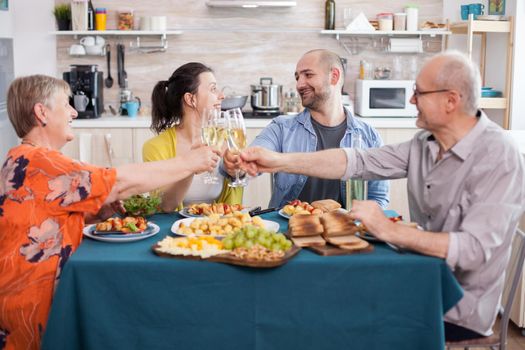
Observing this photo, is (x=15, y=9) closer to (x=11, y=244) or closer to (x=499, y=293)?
(x=11, y=244)

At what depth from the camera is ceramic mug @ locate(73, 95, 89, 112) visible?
5340 millimetres

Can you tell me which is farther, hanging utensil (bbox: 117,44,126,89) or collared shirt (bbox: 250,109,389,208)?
hanging utensil (bbox: 117,44,126,89)

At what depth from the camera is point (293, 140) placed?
3518 millimetres

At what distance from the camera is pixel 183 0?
19.0 ft

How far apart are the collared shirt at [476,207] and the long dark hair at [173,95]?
1291mm

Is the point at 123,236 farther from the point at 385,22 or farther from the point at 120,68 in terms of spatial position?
the point at 385,22

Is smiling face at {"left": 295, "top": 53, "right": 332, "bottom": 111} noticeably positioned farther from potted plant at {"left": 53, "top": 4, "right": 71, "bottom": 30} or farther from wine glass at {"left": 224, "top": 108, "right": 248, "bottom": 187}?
potted plant at {"left": 53, "top": 4, "right": 71, "bottom": 30}

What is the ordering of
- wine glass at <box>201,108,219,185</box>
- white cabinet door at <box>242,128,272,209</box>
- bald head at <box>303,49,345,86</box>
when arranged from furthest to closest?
white cabinet door at <box>242,128,272,209</box> → bald head at <box>303,49,345,86</box> → wine glass at <box>201,108,219,185</box>


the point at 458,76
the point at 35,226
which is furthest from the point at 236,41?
the point at 35,226

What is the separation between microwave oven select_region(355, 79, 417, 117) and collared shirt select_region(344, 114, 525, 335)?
10.0 feet

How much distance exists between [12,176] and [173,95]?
1.26 meters

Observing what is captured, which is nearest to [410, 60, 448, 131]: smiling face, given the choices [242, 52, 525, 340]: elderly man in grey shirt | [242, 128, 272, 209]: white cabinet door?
[242, 52, 525, 340]: elderly man in grey shirt

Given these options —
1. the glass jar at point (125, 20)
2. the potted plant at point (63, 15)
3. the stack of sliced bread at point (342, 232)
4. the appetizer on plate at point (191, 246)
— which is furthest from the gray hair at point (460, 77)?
the potted plant at point (63, 15)

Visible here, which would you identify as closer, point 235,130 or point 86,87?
point 235,130
